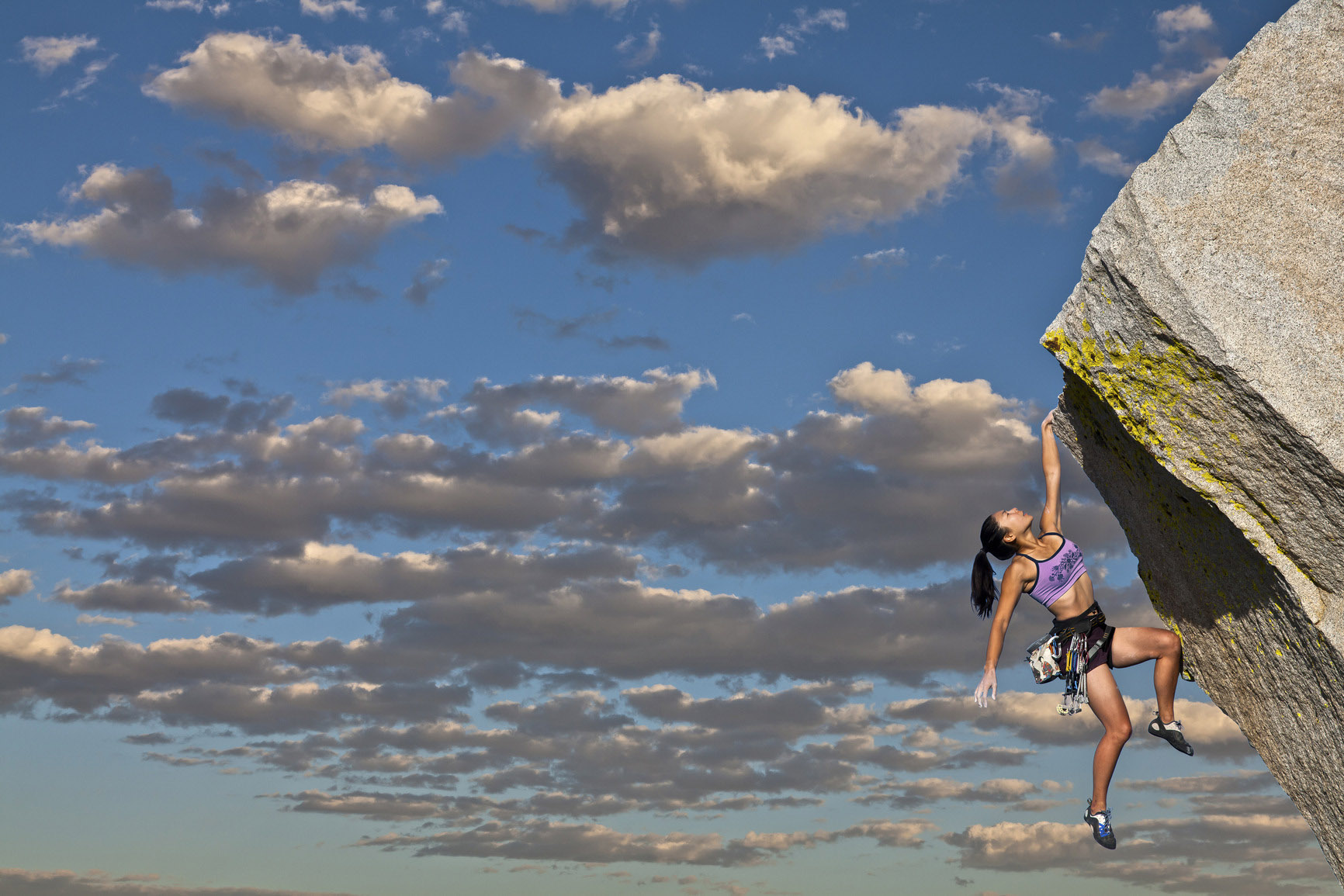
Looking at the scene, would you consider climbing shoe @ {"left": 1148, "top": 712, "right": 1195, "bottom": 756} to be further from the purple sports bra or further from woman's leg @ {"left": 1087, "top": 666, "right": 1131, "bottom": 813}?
the purple sports bra

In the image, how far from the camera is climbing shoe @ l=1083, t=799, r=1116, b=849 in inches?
403

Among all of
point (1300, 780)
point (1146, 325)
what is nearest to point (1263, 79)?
point (1146, 325)

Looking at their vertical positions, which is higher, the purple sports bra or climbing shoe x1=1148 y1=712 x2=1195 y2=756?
the purple sports bra

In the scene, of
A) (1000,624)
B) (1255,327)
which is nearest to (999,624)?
(1000,624)

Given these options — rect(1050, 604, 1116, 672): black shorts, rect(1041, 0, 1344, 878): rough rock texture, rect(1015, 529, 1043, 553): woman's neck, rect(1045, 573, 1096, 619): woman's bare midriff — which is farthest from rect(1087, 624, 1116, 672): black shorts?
rect(1041, 0, 1344, 878): rough rock texture

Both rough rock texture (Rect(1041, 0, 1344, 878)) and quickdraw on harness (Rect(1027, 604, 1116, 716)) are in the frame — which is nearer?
rough rock texture (Rect(1041, 0, 1344, 878))

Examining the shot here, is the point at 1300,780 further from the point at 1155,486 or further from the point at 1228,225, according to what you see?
the point at 1228,225

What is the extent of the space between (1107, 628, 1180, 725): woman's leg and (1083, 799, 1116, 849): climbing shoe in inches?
40.1

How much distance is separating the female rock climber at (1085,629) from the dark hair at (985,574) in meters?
0.02

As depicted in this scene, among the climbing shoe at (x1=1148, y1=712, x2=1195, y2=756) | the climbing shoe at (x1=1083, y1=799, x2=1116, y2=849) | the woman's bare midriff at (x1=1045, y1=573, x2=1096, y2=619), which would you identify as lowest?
the climbing shoe at (x1=1083, y1=799, x2=1116, y2=849)

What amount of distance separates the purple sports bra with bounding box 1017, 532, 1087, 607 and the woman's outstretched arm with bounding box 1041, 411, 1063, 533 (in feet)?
0.68

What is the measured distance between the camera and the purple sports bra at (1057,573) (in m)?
10.6

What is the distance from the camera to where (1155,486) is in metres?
9.63

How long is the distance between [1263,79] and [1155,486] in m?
3.27
